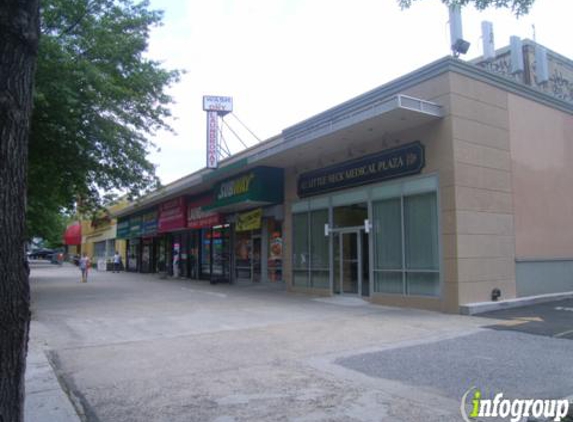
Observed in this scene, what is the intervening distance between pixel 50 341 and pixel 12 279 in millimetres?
7117

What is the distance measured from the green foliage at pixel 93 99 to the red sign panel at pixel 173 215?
26.2 feet

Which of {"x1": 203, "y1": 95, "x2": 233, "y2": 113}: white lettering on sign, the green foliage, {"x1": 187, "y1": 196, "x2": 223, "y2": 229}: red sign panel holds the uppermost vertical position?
{"x1": 203, "y1": 95, "x2": 233, "y2": 113}: white lettering on sign

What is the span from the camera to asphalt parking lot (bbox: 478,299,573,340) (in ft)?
30.0

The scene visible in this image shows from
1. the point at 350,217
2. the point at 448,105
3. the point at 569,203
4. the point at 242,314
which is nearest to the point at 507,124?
the point at 448,105

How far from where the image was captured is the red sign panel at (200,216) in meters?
23.0

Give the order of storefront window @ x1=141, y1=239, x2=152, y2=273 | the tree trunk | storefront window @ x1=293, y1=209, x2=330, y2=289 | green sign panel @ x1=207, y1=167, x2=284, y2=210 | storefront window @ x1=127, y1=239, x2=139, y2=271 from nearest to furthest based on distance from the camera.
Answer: the tree trunk
storefront window @ x1=293, y1=209, x2=330, y2=289
green sign panel @ x1=207, y1=167, x2=284, y2=210
storefront window @ x1=141, y1=239, x2=152, y2=273
storefront window @ x1=127, y1=239, x2=139, y2=271

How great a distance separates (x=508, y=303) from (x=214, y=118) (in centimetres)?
1642

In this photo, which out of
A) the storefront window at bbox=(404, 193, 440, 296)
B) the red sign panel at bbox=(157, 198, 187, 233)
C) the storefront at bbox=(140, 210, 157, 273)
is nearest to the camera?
the storefront window at bbox=(404, 193, 440, 296)

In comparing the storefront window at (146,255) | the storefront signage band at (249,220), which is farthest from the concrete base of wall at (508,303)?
the storefront window at (146,255)

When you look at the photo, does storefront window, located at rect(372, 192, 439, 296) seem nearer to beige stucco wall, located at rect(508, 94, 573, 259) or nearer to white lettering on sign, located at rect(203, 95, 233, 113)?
beige stucco wall, located at rect(508, 94, 573, 259)

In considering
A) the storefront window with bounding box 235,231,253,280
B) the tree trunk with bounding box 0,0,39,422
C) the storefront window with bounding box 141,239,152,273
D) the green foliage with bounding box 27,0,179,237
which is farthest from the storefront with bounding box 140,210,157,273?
the tree trunk with bounding box 0,0,39,422

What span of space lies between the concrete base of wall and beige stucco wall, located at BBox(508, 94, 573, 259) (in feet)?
3.85

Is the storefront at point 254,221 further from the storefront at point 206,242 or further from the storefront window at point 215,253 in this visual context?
the storefront at point 206,242

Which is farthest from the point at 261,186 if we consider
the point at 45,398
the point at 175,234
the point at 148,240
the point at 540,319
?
Result: the point at 148,240
